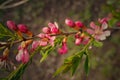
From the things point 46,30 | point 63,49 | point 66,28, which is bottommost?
point 66,28

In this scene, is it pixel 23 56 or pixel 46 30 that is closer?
pixel 23 56

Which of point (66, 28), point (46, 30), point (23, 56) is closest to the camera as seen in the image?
point (23, 56)

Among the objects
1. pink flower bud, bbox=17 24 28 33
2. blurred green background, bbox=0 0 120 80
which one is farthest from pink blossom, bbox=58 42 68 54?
blurred green background, bbox=0 0 120 80

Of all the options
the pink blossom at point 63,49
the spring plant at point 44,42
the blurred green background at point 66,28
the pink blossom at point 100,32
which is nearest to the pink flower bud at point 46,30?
the spring plant at point 44,42

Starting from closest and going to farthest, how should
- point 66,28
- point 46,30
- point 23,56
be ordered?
point 23,56 → point 46,30 → point 66,28

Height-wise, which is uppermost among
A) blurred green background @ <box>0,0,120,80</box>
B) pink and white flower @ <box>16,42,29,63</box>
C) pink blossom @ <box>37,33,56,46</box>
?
pink blossom @ <box>37,33,56,46</box>

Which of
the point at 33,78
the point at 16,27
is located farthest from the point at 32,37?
the point at 33,78

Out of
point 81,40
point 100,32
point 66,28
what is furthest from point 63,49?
point 66,28

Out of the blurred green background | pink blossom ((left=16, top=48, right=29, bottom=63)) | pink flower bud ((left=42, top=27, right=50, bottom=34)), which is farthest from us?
the blurred green background

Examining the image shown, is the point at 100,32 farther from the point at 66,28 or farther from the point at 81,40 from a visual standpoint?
the point at 66,28

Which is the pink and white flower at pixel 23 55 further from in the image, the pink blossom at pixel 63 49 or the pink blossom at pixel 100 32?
the pink blossom at pixel 100 32

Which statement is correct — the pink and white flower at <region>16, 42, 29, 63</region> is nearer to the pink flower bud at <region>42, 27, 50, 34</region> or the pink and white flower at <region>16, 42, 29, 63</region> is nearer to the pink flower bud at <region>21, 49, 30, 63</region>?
the pink flower bud at <region>21, 49, 30, 63</region>
